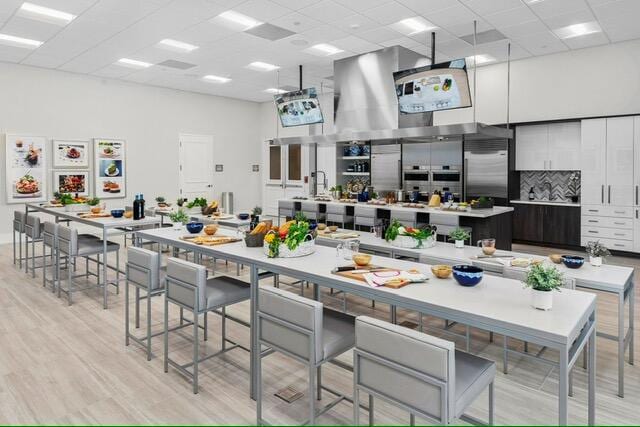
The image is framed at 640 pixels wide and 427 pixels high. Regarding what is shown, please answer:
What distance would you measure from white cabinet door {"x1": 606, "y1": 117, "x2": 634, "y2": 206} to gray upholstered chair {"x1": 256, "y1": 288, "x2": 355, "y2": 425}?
21.4 ft

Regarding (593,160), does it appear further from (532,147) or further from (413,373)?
(413,373)

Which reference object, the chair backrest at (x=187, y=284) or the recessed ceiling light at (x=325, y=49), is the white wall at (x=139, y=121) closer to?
the recessed ceiling light at (x=325, y=49)

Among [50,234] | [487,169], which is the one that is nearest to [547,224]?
[487,169]

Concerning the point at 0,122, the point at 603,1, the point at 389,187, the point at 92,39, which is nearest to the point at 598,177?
the point at 603,1

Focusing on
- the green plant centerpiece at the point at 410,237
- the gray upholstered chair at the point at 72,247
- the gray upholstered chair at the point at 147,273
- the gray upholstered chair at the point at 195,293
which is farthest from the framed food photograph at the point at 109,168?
the green plant centerpiece at the point at 410,237

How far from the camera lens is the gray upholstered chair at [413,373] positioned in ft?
5.29

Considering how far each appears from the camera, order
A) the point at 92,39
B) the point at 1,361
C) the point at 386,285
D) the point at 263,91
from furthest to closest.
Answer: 1. the point at 263,91
2. the point at 92,39
3. the point at 1,361
4. the point at 386,285

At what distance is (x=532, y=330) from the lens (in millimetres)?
1682

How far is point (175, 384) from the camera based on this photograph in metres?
2.90

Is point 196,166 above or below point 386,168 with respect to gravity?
above

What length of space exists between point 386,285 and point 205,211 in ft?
13.2

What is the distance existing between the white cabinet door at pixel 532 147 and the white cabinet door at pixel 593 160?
648mm

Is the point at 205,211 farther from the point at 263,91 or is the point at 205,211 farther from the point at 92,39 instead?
the point at 263,91

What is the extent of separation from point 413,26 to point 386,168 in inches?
143
